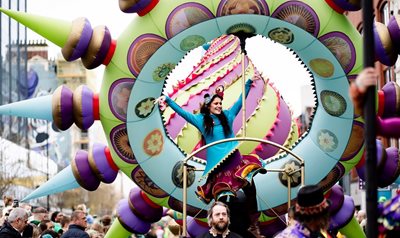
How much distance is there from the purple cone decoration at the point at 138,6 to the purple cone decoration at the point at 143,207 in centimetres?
309

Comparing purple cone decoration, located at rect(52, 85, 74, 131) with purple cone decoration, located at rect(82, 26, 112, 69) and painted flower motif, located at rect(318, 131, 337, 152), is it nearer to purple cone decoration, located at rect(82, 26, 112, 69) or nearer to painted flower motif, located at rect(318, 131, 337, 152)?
purple cone decoration, located at rect(82, 26, 112, 69)

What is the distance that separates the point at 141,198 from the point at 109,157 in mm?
940

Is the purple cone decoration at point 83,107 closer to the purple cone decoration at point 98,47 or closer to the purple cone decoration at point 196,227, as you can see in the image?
the purple cone decoration at point 98,47

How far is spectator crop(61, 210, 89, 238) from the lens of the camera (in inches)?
411

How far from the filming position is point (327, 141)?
1324 centimetres

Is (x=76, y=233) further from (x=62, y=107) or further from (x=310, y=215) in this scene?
(x=310, y=215)

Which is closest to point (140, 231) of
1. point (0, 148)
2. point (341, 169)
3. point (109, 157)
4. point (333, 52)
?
point (109, 157)

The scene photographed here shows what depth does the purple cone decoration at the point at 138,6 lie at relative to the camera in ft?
41.0

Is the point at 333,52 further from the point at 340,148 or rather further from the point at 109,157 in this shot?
the point at 109,157

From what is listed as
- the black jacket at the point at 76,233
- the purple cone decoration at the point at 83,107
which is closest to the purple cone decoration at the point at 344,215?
the purple cone decoration at the point at 83,107

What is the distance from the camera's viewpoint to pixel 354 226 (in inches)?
578

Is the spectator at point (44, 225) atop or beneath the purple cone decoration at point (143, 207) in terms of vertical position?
beneath

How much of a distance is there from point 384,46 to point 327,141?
1636mm

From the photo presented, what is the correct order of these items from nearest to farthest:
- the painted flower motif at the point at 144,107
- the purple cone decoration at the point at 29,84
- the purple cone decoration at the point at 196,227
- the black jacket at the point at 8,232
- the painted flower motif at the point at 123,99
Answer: the black jacket at the point at 8,232, the painted flower motif at the point at 123,99, the painted flower motif at the point at 144,107, the purple cone decoration at the point at 196,227, the purple cone decoration at the point at 29,84
